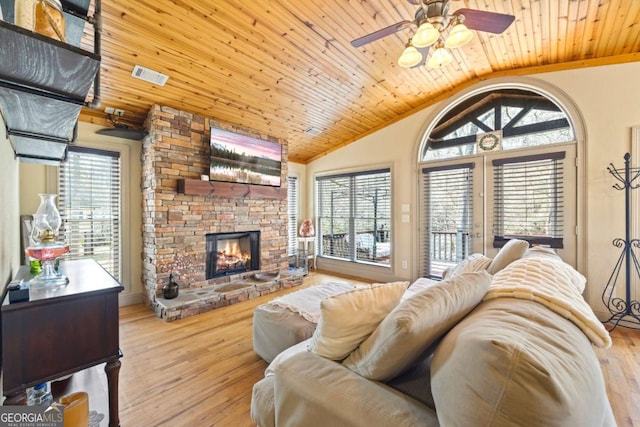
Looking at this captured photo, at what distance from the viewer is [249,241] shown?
4.63 metres

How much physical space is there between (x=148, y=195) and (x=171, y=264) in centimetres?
97

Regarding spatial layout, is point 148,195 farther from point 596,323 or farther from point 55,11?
point 596,323

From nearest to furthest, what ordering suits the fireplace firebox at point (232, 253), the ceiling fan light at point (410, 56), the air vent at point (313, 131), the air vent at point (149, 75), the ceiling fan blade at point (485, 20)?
1. the ceiling fan blade at point (485, 20)
2. the ceiling fan light at point (410, 56)
3. the air vent at point (149, 75)
4. the fireplace firebox at point (232, 253)
5. the air vent at point (313, 131)

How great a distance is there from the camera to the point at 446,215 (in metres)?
4.34

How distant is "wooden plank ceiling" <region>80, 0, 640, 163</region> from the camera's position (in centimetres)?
245

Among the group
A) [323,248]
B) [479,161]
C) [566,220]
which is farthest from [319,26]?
[323,248]

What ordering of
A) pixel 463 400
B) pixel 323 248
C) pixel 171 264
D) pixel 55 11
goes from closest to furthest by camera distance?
1. pixel 463 400
2. pixel 55 11
3. pixel 171 264
4. pixel 323 248

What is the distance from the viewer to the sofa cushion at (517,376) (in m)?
0.59

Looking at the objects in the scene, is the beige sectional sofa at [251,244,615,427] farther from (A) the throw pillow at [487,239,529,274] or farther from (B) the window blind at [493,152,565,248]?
(B) the window blind at [493,152,565,248]

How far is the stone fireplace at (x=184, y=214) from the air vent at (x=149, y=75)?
0.49m

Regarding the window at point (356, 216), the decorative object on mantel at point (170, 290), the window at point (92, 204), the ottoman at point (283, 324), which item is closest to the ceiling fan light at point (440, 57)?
the ottoman at point (283, 324)

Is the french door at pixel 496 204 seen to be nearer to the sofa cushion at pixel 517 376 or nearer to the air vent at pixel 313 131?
the air vent at pixel 313 131

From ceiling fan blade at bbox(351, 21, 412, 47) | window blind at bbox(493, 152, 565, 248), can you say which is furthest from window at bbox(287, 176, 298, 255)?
ceiling fan blade at bbox(351, 21, 412, 47)

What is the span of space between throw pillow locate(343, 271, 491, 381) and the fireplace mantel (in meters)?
3.22
